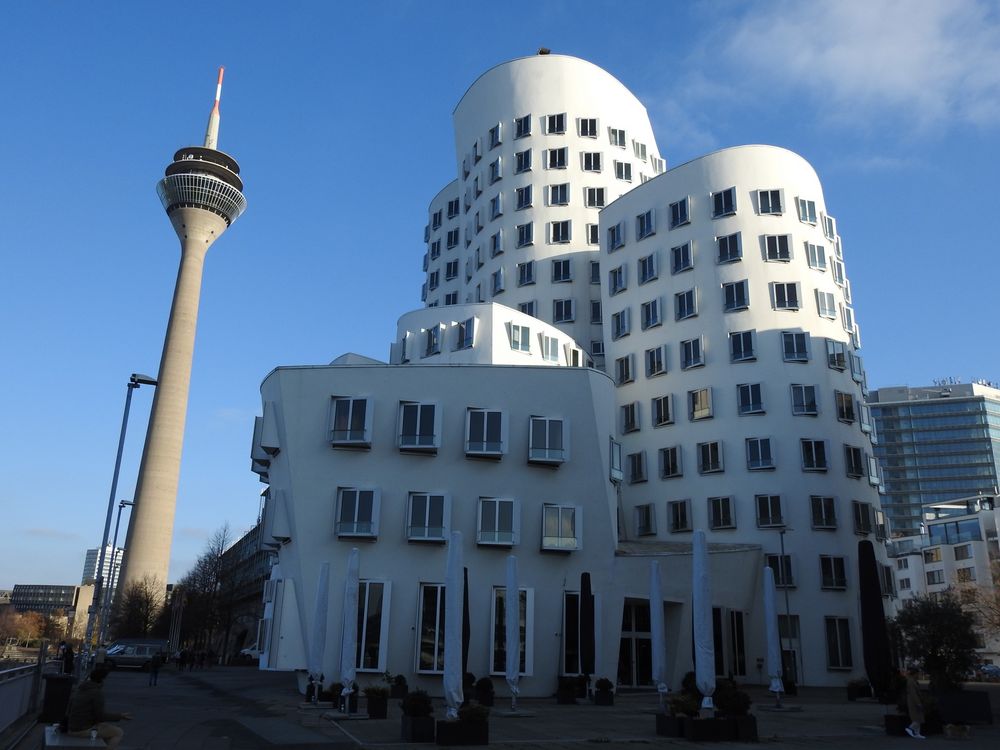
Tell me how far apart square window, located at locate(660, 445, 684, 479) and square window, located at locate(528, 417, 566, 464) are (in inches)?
599

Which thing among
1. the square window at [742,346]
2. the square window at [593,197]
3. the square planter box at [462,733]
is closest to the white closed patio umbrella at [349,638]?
the square planter box at [462,733]

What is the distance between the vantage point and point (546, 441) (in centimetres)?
3684

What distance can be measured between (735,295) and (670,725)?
35.0m

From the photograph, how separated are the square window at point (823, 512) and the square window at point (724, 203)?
17543 millimetres

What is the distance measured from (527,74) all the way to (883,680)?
180 feet

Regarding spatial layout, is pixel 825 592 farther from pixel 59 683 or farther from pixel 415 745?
pixel 59 683

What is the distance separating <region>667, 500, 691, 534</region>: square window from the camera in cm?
4875

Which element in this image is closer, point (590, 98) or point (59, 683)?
point (59, 683)

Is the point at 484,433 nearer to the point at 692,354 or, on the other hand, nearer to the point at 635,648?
the point at 635,648

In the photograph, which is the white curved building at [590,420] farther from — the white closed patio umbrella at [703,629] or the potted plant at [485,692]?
the white closed patio umbrella at [703,629]

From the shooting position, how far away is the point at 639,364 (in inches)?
2130

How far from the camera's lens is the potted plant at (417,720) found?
18.3 m

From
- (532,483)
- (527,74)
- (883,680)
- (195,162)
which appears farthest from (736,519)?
(195,162)

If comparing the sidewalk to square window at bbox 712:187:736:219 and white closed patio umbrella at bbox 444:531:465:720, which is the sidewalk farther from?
square window at bbox 712:187:736:219
